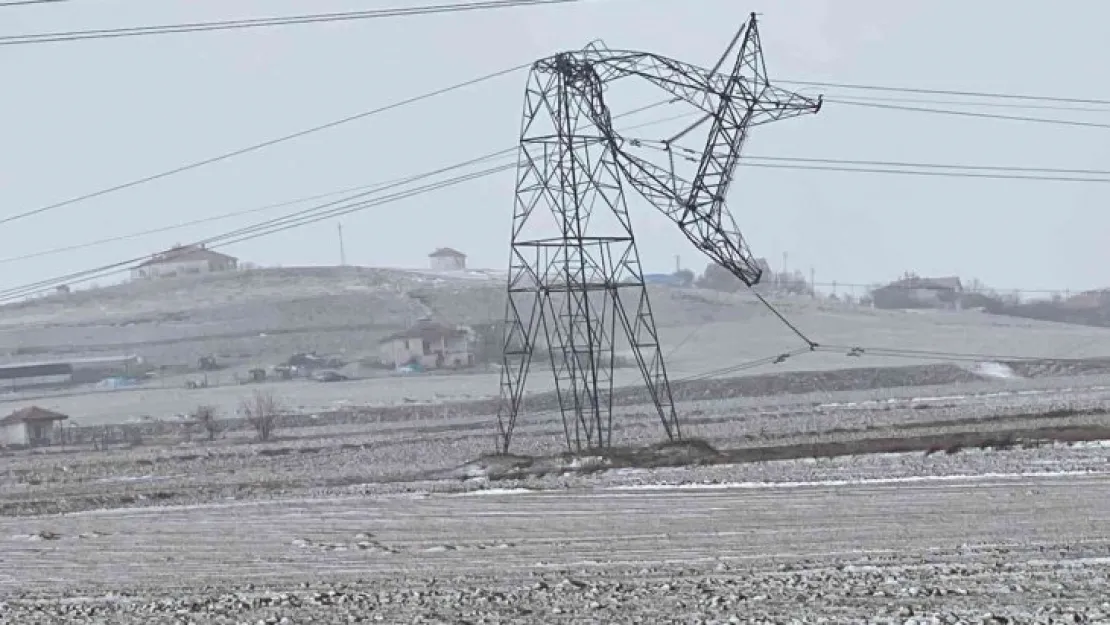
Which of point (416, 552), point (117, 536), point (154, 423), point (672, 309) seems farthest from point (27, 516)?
point (672, 309)

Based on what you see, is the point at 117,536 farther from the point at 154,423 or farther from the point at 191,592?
the point at 154,423

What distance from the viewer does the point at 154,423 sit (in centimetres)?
8719

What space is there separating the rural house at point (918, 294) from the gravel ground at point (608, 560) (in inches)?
5238

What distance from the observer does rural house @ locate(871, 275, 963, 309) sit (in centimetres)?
15846

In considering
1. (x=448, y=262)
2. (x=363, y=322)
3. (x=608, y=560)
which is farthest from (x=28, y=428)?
(x=448, y=262)

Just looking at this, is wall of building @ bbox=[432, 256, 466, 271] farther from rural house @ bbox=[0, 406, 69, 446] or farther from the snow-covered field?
the snow-covered field

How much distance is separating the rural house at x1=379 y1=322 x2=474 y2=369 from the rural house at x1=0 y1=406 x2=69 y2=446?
3313cm

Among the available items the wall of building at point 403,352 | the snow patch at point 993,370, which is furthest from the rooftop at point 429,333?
the snow patch at point 993,370

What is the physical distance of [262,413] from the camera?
77.4 meters

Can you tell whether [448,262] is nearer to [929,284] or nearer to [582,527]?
[929,284]

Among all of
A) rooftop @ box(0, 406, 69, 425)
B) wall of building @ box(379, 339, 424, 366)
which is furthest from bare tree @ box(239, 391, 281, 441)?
wall of building @ box(379, 339, 424, 366)

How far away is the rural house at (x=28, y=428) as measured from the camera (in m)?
80.9

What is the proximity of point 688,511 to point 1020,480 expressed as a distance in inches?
225

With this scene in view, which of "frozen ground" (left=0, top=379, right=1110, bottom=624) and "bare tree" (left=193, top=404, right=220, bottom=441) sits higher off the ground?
"bare tree" (left=193, top=404, right=220, bottom=441)
